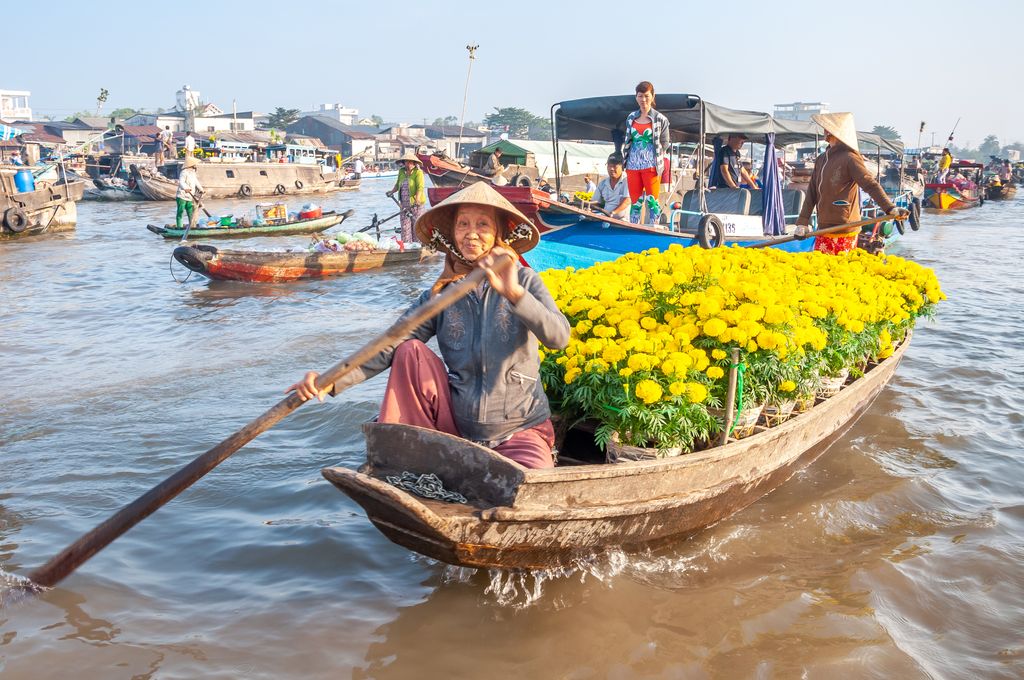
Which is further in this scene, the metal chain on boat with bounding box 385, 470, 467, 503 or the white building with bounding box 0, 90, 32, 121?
the white building with bounding box 0, 90, 32, 121

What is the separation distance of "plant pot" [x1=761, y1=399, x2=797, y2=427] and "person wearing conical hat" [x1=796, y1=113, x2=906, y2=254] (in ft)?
8.65

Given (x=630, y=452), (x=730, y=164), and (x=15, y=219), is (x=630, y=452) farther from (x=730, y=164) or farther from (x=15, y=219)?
(x=15, y=219)

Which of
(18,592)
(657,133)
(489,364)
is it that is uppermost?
(657,133)

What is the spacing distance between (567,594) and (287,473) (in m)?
2.27

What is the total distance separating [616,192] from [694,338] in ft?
22.0

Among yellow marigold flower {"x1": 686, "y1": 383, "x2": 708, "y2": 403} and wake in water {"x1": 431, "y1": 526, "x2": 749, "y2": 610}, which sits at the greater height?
yellow marigold flower {"x1": 686, "y1": 383, "x2": 708, "y2": 403}

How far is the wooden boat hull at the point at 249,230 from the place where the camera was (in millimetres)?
15695

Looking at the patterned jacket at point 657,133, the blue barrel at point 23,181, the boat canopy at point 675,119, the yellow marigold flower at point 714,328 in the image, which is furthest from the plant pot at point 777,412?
the blue barrel at point 23,181

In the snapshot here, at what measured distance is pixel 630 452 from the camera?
3457mm

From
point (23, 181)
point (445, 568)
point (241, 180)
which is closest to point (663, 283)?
point (445, 568)

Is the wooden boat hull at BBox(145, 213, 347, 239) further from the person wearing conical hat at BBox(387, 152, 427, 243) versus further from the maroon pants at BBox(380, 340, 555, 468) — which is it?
the maroon pants at BBox(380, 340, 555, 468)

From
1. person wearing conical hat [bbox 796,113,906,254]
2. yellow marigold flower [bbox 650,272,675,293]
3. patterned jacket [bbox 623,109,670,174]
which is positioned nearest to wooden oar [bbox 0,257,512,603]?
yellow marigold flower [bbox 650,272,675,293]

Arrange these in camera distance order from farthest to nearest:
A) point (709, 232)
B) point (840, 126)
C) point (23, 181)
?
point (23, 181) < point (709, 232) < point (840, 126)

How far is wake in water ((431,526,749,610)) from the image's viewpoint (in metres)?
3.47
